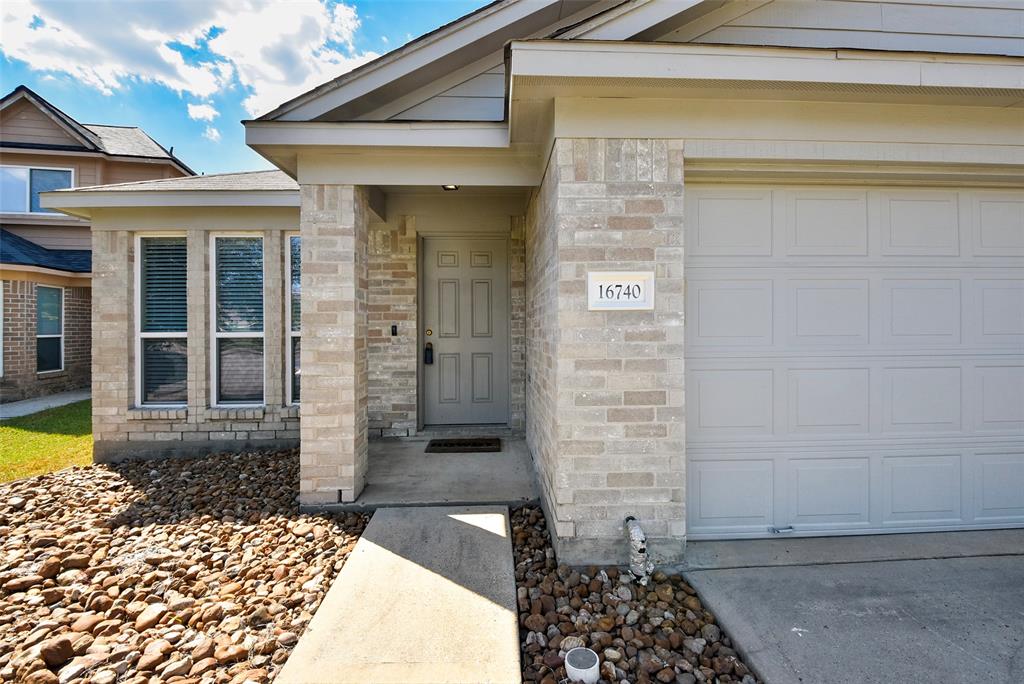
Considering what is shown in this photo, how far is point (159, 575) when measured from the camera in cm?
259

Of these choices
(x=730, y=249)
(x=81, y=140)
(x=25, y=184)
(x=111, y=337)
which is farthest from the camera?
(x=81, y=140)

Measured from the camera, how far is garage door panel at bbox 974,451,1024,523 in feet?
9.73

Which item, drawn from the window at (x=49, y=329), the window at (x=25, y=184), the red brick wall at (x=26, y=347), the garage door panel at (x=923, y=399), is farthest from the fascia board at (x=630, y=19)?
the window at (x=25, y=184)

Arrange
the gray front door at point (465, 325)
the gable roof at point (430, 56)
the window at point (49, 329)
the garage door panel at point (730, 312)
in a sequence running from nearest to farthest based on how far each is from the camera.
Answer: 1. the garage door panel at point (730, 312)
2. the gable roof at point (430, 56)
3. the gray front door at point (465, 325)
4. the window at point (49, 329)

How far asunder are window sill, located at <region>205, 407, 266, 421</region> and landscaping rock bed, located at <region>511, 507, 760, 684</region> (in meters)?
3.59

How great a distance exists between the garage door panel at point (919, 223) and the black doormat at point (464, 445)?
3.51 m

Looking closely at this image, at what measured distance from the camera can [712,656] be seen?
1.96 m

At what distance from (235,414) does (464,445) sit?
2.49 meters

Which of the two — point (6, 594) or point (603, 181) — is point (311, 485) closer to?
point (6, 594)

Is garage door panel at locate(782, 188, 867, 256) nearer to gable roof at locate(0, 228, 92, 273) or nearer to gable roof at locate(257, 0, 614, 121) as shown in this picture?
gable roof at locate(257, 0, 614, 121)

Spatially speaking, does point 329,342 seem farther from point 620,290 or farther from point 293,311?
point 620,290

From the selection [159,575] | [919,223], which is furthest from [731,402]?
[159,575]

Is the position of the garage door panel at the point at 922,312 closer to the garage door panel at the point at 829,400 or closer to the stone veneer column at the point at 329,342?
the garage door panel at the point at 829,400

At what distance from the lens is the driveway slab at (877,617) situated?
1.84 metres
